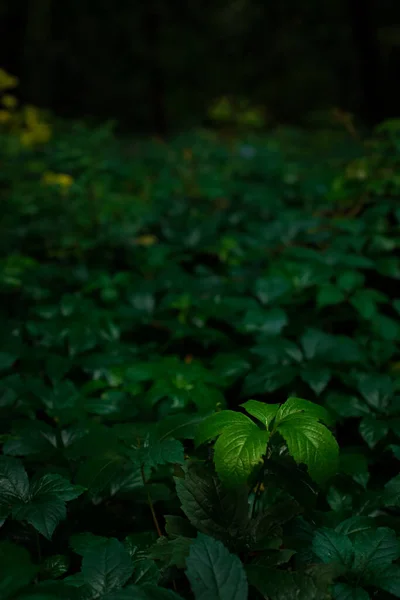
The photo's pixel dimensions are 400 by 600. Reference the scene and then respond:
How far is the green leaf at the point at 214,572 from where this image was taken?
949 mm

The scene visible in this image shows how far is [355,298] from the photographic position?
2.23 meters

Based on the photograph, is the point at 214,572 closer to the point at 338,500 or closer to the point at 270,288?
the point at 338,500

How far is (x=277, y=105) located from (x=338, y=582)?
1302cm

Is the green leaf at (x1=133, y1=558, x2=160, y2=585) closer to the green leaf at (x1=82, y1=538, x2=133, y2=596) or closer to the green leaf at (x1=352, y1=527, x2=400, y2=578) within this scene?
the green leaf at (x1=82, y1=538, x2=133, y2=596)

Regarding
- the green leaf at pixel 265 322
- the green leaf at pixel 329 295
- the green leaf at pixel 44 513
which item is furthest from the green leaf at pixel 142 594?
the green leaf at pixel 329 295

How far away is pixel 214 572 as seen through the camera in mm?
A: 983

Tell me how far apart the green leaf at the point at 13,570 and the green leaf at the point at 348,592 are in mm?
620

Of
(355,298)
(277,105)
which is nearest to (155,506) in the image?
(355,298)

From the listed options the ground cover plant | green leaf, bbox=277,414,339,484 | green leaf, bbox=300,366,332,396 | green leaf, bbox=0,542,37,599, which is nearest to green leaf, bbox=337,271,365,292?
the ground cover plant

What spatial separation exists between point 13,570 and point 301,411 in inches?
27.7

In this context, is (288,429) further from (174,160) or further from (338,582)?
(174,160)

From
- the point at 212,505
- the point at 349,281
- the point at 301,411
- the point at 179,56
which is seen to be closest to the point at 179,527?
the point at 212,505

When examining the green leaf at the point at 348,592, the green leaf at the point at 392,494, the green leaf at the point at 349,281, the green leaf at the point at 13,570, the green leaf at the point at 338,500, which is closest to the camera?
the green leaf at the point at 13,570

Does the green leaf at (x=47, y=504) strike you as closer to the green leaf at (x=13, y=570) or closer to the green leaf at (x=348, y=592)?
the green leaf at (x=13, y=570)
